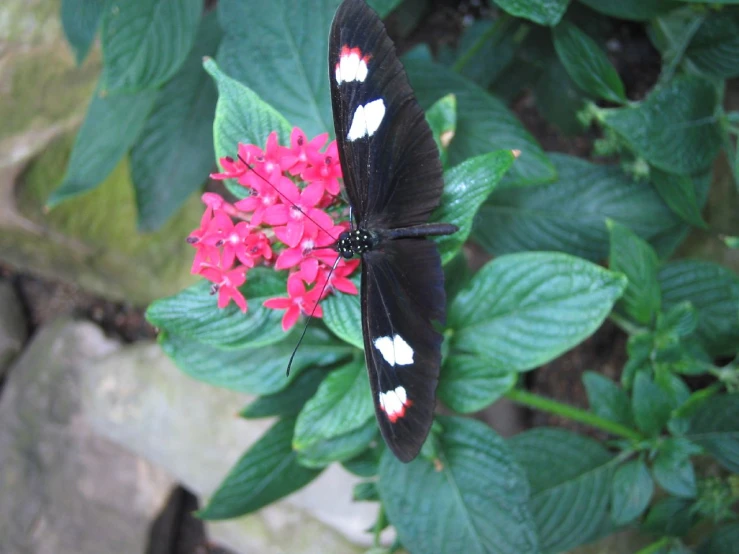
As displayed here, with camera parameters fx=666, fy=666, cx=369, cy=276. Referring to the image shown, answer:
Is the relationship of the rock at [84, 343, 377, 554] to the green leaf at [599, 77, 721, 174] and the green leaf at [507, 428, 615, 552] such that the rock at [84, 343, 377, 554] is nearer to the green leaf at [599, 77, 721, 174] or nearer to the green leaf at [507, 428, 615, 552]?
the green leaf at [507, 428, 615, 552]

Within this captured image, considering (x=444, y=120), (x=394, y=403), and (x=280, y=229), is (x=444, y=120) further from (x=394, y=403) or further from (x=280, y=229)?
(x=394, y=403)

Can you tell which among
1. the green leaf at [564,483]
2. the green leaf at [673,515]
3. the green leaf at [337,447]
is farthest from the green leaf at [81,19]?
the green leaf at [673,515]

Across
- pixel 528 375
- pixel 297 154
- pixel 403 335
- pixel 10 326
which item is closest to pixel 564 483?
pixel 528 375

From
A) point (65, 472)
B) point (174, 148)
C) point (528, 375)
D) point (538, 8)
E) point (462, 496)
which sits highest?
point (538, 8)

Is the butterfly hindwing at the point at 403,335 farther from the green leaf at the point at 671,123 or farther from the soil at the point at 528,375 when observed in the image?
the soil at the point at 528,375

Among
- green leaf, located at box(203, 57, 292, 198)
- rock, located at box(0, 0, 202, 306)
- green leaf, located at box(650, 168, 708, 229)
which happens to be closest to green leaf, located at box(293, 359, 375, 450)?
green leaf, located at box(203, 57, 292, 198)

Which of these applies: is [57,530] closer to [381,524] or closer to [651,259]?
[381,524]
